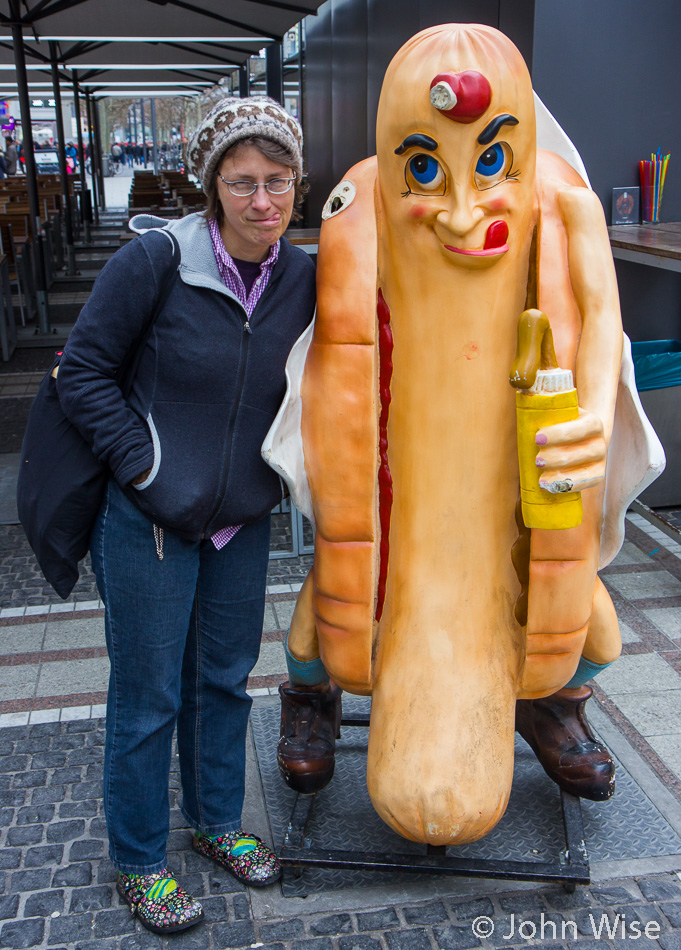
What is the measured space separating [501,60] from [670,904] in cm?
213

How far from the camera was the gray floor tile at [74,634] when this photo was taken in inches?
149

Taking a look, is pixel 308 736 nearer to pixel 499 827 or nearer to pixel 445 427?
pixel 499 827

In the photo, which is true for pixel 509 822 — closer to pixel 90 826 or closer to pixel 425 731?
pixel 425 731

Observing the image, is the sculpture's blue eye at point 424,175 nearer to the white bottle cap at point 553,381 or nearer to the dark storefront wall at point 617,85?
the white bottle cap at point 553,381

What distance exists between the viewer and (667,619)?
3.97 m

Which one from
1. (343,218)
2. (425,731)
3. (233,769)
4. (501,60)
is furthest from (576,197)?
(233,769)

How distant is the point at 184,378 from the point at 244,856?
52.8 inches

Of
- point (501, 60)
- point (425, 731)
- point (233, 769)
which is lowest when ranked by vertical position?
point (233, 769)

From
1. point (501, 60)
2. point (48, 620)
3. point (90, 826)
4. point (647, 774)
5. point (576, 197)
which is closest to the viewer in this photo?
point (501, 60)

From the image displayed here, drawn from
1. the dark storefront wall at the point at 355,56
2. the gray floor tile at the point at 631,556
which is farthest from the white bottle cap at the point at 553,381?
the dark storefront wall at the point at 355,56

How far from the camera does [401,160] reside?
2.00m

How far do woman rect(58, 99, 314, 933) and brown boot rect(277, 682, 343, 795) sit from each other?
0.80 feet

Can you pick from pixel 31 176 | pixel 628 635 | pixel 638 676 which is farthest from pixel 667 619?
pixel 31 176

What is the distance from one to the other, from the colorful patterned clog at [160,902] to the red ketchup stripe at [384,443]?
89 centimetres
